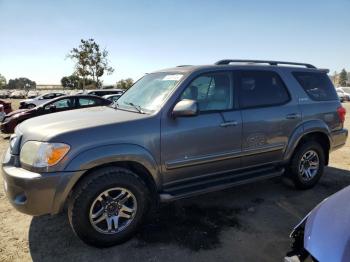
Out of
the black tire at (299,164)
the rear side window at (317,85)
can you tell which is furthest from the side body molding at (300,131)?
the rear side window at (317,85)

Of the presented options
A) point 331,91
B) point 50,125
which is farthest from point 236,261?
point 331,91

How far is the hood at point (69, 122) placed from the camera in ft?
11.1

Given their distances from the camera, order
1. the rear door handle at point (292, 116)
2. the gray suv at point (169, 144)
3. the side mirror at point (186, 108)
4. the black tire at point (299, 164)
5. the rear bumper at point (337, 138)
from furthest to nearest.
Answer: the rear bumper at point (337, 138) < the black tire at point (299, 164) < the rear door handle at point (292, 116) < the side mirror at point (186, 108) < the gray suv at point (169, 144)

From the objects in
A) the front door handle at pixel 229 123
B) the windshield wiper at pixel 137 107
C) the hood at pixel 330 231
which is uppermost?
the windshield wiper at pixel 137 107

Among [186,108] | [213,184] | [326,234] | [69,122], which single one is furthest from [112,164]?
[326,234]

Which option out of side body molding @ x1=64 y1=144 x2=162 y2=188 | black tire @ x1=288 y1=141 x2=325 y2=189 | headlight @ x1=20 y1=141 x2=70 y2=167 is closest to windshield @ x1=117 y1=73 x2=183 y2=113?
side body molding @ x1=64 y1=144 x2=162 y2=188

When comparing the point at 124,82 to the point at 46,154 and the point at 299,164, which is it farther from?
the point at 46,154

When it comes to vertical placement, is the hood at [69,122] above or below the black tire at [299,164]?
above

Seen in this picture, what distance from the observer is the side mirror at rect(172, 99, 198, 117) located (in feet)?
12.0

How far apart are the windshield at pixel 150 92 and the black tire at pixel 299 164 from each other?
224 cm

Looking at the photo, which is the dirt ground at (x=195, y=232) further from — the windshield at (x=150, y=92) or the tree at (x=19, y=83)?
the tree at (x=19, y=83)

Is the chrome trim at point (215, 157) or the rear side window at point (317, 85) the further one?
the rear side window at point (317, 85)

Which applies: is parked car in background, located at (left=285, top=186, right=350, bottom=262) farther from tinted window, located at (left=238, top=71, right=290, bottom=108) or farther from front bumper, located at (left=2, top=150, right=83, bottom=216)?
tinted window, located at (left=238, top=71, right=290, bottom=108)

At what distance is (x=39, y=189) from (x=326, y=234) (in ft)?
8.13
